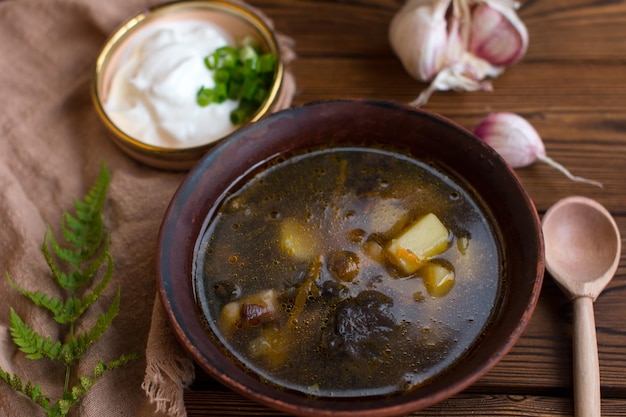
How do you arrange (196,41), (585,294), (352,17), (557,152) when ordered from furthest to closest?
(352,17), (196,41), (557,152), (585,294)

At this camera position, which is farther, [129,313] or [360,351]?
[129,313]

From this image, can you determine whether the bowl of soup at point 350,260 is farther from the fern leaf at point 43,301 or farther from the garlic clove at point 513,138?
the fern leaf at point 43,301

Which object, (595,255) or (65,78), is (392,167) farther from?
(65,78)

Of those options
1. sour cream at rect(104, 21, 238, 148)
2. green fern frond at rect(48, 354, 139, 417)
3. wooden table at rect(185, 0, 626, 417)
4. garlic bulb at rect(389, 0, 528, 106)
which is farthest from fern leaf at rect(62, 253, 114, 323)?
garlic bulb at rect(389, 0, 528, 106)

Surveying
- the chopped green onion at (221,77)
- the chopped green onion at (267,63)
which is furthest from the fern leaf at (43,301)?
the chopped green onion at (267,63)

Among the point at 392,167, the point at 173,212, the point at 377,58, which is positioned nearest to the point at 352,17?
the point at 377,58

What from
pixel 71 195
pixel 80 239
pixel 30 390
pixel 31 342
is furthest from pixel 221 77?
pixel 30 390
